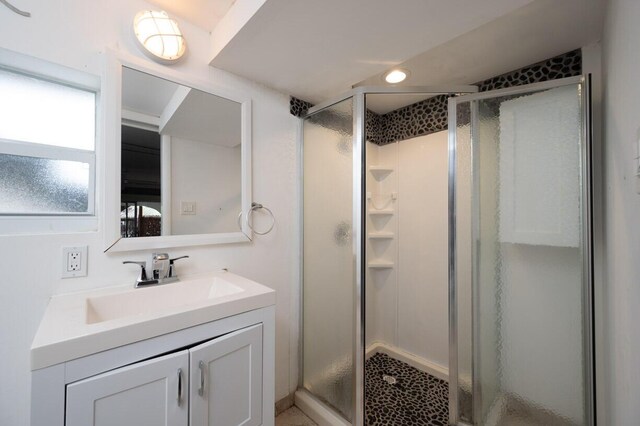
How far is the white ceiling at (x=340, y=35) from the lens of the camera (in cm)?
102

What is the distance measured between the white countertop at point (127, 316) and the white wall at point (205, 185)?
290 mm

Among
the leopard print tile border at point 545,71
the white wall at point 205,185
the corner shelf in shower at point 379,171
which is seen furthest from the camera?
the corner shelf in shower at point 379,171

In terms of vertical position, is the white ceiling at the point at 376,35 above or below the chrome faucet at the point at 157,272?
above

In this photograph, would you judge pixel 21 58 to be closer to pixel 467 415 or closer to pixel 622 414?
pixel 622 414

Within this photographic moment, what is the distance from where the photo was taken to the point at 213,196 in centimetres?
143

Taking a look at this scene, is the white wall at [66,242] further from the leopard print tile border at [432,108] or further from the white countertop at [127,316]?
the leopard print tile border at [432,108]

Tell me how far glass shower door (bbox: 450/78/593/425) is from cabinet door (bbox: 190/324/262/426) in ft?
3.63

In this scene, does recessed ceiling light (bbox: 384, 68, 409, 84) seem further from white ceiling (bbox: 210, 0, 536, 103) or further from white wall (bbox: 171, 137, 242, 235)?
white wall (bbox: 171, 137, 242, 235)

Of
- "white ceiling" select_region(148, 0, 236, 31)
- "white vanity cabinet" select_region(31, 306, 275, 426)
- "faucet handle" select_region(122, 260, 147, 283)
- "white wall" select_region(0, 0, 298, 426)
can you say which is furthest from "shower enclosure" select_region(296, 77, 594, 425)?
"faucet handle" select_region(122, 260, 147, 283)

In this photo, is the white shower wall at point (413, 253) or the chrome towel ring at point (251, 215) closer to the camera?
the chrome towel ring at point (251, 215)

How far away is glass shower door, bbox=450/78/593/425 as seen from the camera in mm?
1191

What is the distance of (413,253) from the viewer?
225 centimetres

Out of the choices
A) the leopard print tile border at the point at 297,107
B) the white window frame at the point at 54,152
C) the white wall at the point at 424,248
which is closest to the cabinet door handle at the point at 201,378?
the white window frame at the point at 54,152

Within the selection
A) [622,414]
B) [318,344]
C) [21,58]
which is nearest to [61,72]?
[21,58]
